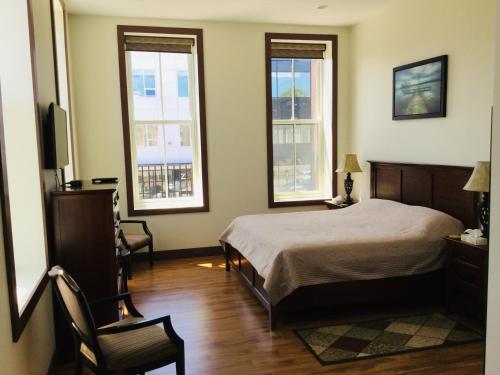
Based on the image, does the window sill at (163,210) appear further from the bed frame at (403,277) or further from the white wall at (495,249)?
the white wall at (495,249)

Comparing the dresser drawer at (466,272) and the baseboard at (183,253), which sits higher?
the dresser drawer at (466,272)

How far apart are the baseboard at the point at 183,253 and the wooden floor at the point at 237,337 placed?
640 mm

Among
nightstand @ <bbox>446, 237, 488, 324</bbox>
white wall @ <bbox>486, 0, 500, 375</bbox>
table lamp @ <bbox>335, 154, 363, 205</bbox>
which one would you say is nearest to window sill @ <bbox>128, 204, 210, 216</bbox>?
table lamp @ <bbox>335, 154, 363, 205</bbox>

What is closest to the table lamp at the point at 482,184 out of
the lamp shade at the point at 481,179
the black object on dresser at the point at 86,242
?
the lamp shade at the point at 481,179

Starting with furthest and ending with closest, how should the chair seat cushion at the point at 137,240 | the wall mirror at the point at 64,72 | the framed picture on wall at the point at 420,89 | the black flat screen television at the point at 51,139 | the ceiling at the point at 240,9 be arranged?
1. the chair seat cushion at the point at 137,240
2. the ceiling at the point at 240,9
3. the wall mirror at the point at 64,72
4. the framed picture on wall at the point at 420,89
5. the black flat screen television at the point at 51,139

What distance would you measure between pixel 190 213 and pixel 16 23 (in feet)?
11.2

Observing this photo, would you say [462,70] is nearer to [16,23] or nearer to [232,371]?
[232,371]

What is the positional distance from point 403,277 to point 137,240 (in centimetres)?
285

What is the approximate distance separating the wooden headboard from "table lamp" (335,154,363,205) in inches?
8.8

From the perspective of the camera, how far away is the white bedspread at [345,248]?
11.3 ft

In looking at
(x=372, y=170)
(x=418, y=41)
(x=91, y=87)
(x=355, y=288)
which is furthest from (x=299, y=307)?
(x=91, y=87)

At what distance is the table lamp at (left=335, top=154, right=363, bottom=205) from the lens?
560cm

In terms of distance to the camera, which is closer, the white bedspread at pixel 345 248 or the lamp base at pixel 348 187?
the white bedspread at pixel 345 248

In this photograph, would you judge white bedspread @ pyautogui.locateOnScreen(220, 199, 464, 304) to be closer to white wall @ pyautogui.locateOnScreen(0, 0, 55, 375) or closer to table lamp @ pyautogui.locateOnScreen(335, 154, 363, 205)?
table lamp @ pyautogui.locateOnScreen(335, 154, 363, 205)
